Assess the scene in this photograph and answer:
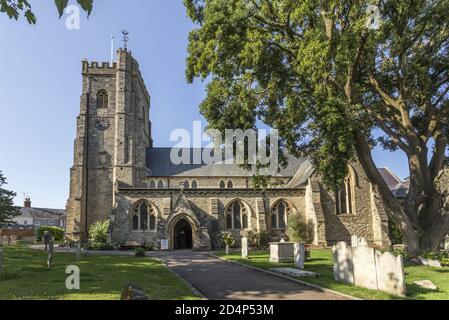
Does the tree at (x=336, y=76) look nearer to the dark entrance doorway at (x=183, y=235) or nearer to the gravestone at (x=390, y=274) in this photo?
the gravestone at (x=390, y=274)

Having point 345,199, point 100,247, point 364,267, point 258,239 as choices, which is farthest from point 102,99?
point 364,267

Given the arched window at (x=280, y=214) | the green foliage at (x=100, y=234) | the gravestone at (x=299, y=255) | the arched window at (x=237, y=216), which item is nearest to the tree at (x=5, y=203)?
the green foliage at (x=100, y=234)

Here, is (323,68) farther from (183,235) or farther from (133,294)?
(183,235)

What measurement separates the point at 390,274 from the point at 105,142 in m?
36.2

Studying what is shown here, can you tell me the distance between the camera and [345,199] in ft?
115

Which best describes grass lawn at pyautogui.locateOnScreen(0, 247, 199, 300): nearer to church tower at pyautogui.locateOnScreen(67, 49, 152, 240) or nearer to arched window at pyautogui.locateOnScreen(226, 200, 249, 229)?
arched window at pyautogui.locateOnScreen(226, 200, 249, 229)

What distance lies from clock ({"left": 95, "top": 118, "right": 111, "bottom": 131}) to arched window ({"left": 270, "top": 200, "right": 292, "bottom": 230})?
21017mm

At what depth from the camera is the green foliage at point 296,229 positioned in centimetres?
3291

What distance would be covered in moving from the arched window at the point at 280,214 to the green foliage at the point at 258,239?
270cm

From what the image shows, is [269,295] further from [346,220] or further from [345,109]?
[346,220]

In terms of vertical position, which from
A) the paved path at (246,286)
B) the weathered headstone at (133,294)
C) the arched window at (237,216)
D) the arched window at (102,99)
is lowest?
the paved path at (246,286)

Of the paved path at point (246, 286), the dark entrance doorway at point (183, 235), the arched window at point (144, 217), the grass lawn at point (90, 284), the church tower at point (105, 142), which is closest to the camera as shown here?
the grass lawn at point (90, 284)
